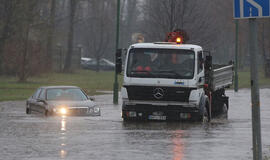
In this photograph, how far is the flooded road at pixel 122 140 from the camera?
513 inches

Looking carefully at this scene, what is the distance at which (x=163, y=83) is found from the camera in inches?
803

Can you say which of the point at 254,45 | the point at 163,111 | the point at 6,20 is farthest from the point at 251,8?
the point at 6,20

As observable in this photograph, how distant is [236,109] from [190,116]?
877cm

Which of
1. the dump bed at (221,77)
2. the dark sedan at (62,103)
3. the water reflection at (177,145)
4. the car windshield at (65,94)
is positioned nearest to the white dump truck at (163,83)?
the dump bed at (221,77)

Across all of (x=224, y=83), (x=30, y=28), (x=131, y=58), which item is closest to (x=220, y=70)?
(x=224, y=83)

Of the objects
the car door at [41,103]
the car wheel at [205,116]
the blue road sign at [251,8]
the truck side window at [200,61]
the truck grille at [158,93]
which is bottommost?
Result: the car wheel at [205,116]

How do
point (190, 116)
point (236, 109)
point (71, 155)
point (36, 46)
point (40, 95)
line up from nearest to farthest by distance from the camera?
point (71, 155)
point (190, 116)
point (40, 95)
point (236, 109)
point (36, 46)

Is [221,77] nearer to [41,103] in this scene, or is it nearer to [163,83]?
[163,83]

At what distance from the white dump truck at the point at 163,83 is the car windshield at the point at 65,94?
3.74 meters

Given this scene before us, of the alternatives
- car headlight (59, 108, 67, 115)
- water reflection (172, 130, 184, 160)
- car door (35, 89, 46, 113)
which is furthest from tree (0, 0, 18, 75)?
water reflection (172, 130, 184, 160)

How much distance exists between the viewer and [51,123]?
1959 centimetres

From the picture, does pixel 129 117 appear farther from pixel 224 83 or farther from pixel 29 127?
pixel 224 83

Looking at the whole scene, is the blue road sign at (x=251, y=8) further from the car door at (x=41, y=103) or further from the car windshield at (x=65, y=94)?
the car windshield at (x=65, y=94)

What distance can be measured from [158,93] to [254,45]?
34.0 ft
